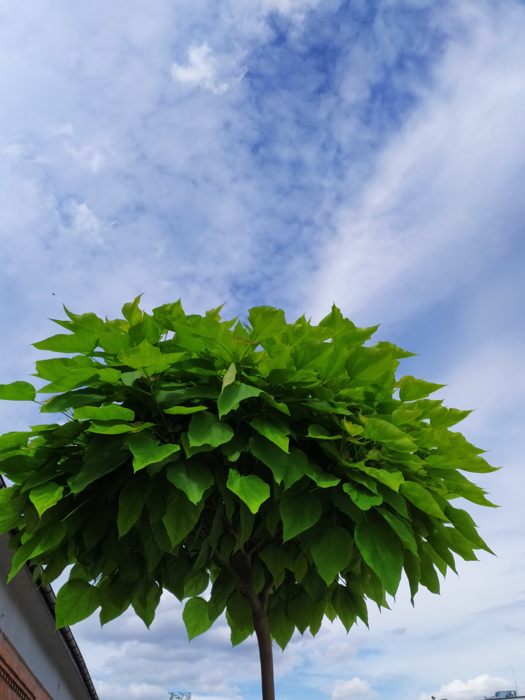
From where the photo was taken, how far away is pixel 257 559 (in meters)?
3.33

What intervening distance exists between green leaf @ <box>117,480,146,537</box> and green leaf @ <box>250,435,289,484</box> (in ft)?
1.76

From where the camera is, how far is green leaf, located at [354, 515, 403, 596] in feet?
8.04

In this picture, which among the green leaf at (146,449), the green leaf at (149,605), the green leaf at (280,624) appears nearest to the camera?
the green leaf at (146,449)

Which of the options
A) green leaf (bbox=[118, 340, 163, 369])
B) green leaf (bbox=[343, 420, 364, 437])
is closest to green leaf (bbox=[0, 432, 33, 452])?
green leaf (bbox=[118, 340, 163, 369])

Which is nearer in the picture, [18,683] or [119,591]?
[119,591]

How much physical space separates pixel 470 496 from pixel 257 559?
1.22 m

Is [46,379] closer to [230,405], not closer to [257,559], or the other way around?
[230,405]

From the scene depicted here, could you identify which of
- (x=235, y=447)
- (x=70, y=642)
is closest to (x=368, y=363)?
(x=235, y=447)

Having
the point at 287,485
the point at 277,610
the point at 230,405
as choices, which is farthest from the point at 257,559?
the point at 230,405

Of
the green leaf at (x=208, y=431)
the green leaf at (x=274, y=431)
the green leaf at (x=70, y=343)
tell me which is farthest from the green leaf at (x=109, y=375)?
the green leaf at (x=274, y=431)

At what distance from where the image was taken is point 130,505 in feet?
8.53

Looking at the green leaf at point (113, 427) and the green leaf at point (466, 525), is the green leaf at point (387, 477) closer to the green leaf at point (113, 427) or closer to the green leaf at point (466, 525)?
the green leaf at point (466, 525)

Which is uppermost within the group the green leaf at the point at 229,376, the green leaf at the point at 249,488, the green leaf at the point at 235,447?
the green leaf at the point at 229,376

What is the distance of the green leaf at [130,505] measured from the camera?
2551mm
